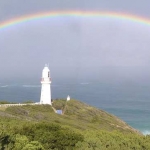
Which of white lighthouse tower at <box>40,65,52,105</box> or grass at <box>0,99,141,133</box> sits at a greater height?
white lighthouse tower at <box>40,65,52,105</box>

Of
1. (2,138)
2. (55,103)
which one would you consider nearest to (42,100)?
(55,103)

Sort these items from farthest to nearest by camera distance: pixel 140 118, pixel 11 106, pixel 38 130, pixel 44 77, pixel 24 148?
pixel 140 118, pixel 44 77, pixel 11 106, pixel 38 130, pixel 24 148

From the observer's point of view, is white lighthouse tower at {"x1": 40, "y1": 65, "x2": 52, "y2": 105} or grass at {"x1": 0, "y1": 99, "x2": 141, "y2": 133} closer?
grass at {"x1": 0, "y1": 99, "x2": 141, "y2": 133}

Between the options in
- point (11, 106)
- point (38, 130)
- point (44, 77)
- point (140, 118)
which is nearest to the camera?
point (38, 130)

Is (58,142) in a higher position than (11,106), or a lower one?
lower

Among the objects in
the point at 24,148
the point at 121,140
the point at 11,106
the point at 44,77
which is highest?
the point at 44,77

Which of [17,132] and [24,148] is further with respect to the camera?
[17,132]

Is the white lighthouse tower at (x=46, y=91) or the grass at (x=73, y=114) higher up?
the white lighthouse tower at (x=46, y=91)

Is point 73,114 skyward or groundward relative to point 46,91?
groundward

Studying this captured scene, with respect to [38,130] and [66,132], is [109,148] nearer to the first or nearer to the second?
[66,132]

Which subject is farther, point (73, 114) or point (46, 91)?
point (46, 91)

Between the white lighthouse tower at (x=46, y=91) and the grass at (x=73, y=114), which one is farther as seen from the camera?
the white lighthouse tower at (x=46, y=91)
